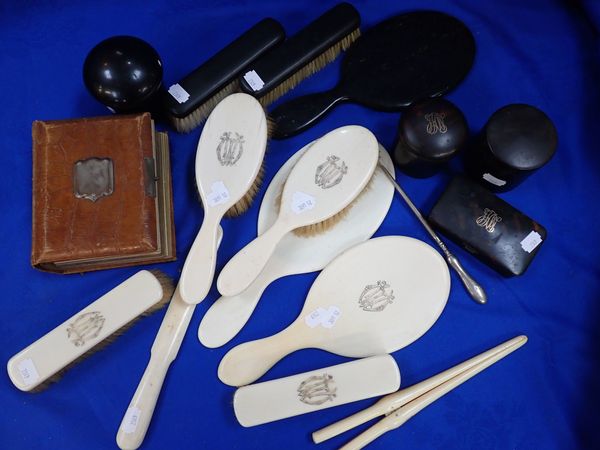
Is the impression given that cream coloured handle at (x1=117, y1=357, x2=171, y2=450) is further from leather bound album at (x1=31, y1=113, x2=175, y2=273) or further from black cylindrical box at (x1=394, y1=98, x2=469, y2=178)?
black cylindrical box at (x1=394, y1=98, x2=469, y2=178)

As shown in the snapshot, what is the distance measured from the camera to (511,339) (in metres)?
0.75

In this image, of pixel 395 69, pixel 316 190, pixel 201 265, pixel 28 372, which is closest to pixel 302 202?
pixel 316 190

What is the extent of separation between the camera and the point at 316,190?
0.72 metres

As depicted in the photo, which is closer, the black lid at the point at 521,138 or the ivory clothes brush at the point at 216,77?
the black lid at the point at 521,138

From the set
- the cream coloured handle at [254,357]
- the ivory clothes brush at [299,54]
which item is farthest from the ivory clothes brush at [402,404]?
the ivory clothes brush at [299,54]

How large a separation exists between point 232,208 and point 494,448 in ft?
1.48

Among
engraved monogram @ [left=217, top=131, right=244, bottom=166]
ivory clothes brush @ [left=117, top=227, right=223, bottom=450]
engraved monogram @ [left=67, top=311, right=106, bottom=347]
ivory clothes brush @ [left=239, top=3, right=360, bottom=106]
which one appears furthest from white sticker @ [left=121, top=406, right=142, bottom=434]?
ivory clothes brush @ [left=239, top=3, right=360, bottom=106]

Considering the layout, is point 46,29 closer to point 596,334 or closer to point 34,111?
point 34,111

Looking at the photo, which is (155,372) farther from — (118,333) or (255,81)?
(255,81)

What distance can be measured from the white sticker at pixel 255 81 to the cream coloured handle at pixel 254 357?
1.06 feet

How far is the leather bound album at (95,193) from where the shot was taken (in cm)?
69

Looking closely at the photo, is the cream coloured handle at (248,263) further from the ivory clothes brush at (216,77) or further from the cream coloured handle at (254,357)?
the ivory clothes brush at (216,77)

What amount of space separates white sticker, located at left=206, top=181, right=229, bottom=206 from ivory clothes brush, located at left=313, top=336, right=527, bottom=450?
307mm

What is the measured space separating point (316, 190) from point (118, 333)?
12.5 inches
